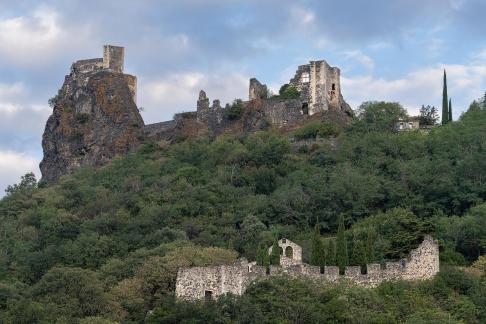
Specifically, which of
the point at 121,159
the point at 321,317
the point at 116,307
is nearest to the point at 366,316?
the point at 321,317

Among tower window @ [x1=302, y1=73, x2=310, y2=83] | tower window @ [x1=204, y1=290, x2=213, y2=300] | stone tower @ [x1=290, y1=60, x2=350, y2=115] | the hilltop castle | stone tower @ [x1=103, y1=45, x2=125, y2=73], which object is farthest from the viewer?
stone tower @ [x1=103, y1=45, x2=125, y2=73]

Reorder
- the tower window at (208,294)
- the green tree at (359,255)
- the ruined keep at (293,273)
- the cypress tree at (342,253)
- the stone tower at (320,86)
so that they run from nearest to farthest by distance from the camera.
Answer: the tower window at (208,294), the ruined keep at (293,273), the cypress tree at (342,253), the green tree at (359,255), the stone tower at (320,86)

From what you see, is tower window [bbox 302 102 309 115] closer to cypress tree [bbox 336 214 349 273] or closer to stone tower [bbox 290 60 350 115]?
stone tower [bbox 290 60 350 115]

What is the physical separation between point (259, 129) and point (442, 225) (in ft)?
92.5

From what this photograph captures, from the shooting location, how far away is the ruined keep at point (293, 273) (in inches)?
1863

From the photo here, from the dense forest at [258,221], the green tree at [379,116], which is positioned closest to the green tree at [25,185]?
the dense forest at [258,221]

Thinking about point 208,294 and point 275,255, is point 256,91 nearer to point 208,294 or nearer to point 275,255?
point 275,255

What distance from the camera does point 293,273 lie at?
48.7m

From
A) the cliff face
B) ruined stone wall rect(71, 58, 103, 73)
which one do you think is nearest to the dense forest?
the cliff face

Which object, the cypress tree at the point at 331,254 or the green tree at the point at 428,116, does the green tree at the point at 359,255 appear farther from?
the green tree at the point at 428,116

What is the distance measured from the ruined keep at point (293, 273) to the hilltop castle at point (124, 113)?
34288 millimetres

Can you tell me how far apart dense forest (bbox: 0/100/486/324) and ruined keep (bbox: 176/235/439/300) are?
56 cm

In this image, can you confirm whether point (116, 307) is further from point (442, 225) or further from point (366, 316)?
point (442, 225)

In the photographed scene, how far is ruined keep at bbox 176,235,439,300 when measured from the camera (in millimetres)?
47312
